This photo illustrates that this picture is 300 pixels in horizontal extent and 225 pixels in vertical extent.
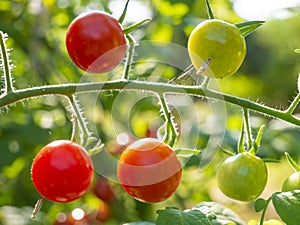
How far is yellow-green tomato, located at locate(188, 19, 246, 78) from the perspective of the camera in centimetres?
150

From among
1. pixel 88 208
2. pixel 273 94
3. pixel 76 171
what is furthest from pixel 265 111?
pixel 273 94

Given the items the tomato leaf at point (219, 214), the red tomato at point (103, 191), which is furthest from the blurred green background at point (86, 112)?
the tomato leaf at point (219, 214)

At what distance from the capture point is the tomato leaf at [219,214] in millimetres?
1636

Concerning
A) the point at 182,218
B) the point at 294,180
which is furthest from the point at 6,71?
the point at 294,180

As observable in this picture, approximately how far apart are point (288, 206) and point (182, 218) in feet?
0.78

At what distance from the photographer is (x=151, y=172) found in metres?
1.55

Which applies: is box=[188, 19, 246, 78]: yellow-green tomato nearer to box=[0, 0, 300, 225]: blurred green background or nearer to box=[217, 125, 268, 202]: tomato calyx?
box=[217, 125, 268, 202]: tomato calyx

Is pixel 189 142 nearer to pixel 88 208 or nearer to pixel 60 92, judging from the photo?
pixel 88 208

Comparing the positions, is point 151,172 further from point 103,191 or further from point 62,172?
point 103,191

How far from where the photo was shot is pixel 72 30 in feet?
5.02

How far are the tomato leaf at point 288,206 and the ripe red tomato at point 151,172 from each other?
0.24 metres

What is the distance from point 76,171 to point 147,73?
4.62 ft

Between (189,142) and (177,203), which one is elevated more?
(189,142)

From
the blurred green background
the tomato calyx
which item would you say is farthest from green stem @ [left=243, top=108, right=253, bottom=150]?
the blurred green background
